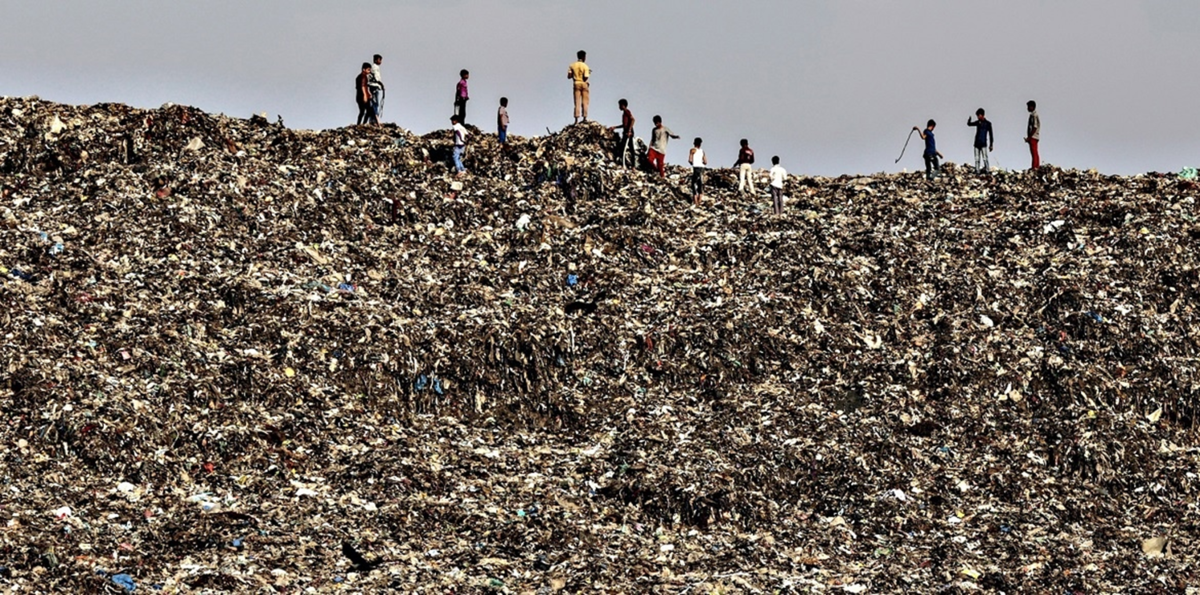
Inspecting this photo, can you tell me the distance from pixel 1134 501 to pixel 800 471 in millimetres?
3850

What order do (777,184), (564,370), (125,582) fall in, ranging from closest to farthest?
1. (125,582)
2. (564,370)
3. (777,184)

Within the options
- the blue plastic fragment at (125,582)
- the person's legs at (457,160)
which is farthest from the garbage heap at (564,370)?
the person's legs at (457,160)

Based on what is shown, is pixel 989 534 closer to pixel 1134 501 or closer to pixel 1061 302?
pixel 1134 501

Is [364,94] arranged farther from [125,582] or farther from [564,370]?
[125,582]

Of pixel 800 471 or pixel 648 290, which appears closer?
pixel 800 471

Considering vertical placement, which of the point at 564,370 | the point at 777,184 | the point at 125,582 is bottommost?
the point at 125,582

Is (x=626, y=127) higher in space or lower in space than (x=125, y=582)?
higher

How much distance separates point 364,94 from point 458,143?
218cm

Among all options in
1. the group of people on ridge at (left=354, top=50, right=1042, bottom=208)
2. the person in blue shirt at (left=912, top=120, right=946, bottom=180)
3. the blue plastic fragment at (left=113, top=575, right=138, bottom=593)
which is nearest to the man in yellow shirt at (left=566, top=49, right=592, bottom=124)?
the group of people on ridge at (left=354, top=50, right=1042, bottom=208)

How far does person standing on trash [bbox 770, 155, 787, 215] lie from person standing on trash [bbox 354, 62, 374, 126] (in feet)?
22.0

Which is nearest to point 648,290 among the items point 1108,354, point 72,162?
point 1108,354

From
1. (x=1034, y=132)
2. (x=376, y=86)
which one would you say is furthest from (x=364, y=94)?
(x=1034, y=132)

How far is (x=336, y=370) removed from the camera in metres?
18.4

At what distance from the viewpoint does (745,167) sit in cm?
2377
